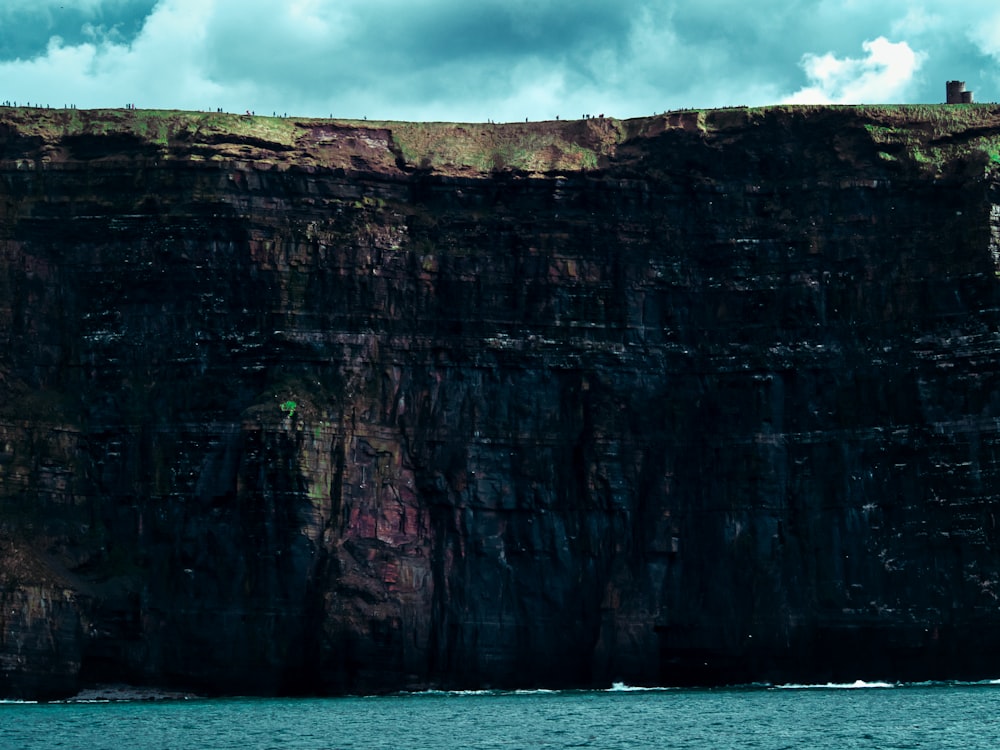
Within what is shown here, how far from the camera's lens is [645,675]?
95500 mm

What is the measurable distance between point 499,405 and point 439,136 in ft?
53.3

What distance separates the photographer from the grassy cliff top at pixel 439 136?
10144 cm

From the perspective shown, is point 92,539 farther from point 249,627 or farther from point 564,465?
point 564,465

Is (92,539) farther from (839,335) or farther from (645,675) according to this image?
(839,335)

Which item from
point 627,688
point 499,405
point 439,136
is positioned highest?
point 439,136

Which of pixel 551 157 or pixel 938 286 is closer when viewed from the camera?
pixel 938 286

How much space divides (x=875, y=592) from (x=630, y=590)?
12152 mm

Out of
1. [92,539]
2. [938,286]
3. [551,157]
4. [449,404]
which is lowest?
[92,539]

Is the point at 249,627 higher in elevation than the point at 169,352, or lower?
lower

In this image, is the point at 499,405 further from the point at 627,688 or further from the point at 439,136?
the point at 439,136

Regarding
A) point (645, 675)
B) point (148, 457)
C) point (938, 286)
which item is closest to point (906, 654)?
point (645, 675)

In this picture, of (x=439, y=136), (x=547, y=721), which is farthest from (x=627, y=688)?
(x=439, y=136)

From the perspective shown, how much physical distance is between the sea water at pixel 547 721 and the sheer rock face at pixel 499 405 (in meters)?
3.42

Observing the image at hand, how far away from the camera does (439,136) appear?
4149 inches
